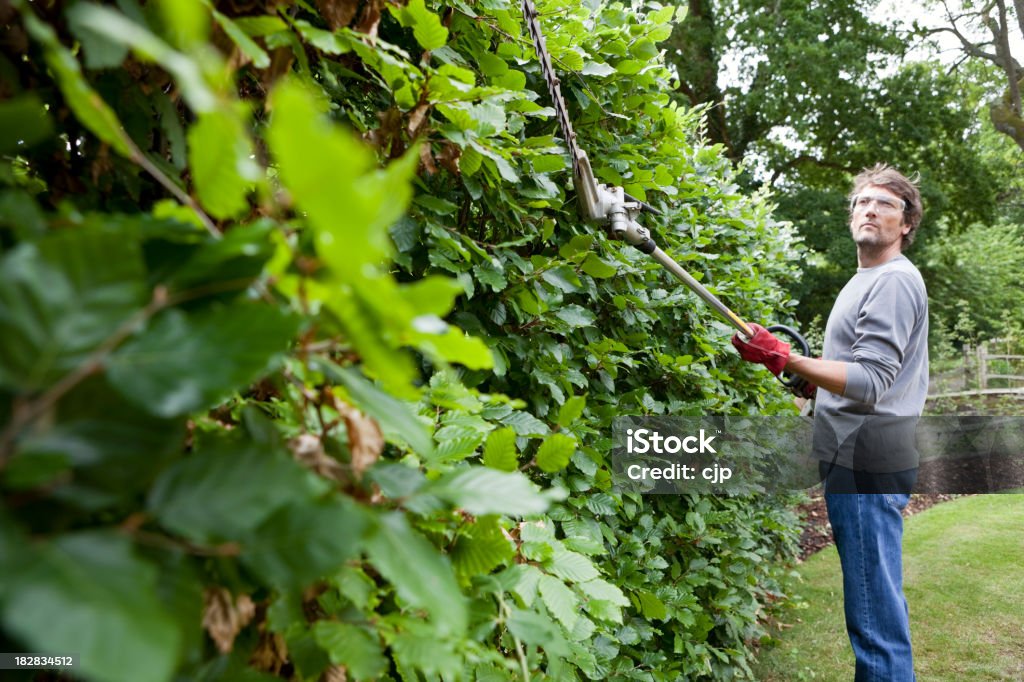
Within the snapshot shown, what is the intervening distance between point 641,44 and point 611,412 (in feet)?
3.89

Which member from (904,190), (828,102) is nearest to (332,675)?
(904,190)

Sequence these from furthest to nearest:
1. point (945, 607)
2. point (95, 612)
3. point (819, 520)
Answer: point (819, 520), point (945, 607), point (95, 612)

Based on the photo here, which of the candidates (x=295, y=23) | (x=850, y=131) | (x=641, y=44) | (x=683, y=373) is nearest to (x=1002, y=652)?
(x=683, y=373)

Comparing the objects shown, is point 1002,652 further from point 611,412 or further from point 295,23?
point 295,23

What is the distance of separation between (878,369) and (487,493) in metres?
2.53

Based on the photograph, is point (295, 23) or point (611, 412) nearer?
point (295, 23)

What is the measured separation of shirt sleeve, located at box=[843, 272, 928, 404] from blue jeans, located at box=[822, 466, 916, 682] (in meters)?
0.45

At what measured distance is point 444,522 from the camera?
31.1 inches

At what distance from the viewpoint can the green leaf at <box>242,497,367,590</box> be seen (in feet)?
1.22

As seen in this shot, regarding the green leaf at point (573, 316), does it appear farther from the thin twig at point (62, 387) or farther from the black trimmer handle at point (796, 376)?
the black trimmer handle at point (796, 376)

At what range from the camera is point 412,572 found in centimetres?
44

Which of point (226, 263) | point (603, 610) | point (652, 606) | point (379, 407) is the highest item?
point (226, 263)

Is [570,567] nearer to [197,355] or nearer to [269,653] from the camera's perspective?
[269,653]

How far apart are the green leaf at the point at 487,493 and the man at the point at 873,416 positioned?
2300 millimetres
